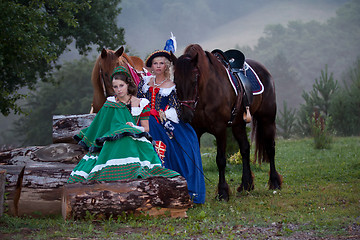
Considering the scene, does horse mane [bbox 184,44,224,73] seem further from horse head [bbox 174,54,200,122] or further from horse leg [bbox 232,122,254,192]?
horse leg [bbox 232,122,254,192]

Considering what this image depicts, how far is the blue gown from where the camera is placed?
5.91 metres

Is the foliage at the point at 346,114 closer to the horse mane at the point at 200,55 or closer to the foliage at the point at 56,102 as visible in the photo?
the horse mane at the point at 200,55

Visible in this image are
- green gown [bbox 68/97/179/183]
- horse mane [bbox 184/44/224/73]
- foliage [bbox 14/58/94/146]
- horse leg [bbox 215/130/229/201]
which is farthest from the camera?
foliage [bbox 14/58/94/146]

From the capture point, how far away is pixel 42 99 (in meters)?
40.5

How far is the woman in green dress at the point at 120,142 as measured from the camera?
504 cm

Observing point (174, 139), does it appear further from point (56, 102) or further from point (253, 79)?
point (56, 102)

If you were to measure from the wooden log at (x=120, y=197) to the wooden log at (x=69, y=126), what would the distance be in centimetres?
200

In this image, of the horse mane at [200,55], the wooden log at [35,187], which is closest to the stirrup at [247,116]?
the horse mane at [200,55]

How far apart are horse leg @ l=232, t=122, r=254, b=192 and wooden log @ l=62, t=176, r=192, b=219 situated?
8.84ft

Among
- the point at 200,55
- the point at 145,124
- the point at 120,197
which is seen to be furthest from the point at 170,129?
the point at 120,197

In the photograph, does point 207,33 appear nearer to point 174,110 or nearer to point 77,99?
point 77,99

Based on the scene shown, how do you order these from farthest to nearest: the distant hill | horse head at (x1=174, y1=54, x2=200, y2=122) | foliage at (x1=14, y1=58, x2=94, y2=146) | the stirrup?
the distant hill, foliage at (x1=14, y1=58, x2=94, y2=146), the stirrup, horse head at (x1=174, y1=54, x2=200, y2=122)

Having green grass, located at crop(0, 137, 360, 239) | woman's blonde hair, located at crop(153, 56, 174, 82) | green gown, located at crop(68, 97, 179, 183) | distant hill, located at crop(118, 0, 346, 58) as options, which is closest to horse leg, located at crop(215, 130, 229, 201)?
green grass, located at crop(0, 137, 360, 239)

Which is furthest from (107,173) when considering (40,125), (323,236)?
(40,125)
